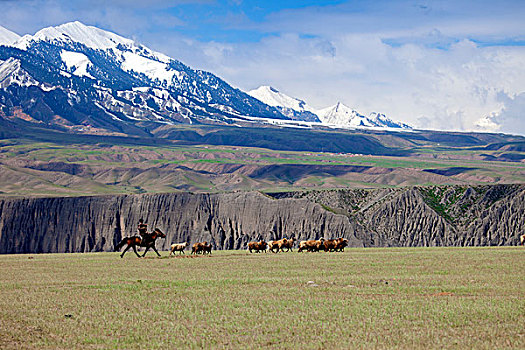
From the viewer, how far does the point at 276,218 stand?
92.6 metres

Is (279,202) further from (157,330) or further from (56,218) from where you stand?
(157,330)

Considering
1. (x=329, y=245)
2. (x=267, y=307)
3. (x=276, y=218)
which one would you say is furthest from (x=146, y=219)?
(x=267, y=307)

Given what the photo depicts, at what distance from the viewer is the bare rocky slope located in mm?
84312

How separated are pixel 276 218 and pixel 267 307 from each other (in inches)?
2638

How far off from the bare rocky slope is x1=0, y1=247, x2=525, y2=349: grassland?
45738mm

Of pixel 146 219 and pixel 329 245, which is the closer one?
pixel 329 245

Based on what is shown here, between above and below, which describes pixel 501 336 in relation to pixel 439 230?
below

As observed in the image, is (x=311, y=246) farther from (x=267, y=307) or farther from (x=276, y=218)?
(x=276, y=218)

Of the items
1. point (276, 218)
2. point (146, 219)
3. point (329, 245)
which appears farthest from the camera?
point (146, 219)

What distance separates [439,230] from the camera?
85.6 m

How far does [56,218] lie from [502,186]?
199 feet

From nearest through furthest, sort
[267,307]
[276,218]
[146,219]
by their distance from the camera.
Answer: [267,307]
[276,218]
[146,219]

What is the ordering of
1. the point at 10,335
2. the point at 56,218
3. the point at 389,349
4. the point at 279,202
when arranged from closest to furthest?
the point at 389,349
the point at 10,335
the point at 279,202
the point at 56,218

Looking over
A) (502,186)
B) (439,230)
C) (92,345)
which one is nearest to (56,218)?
(439,230)
